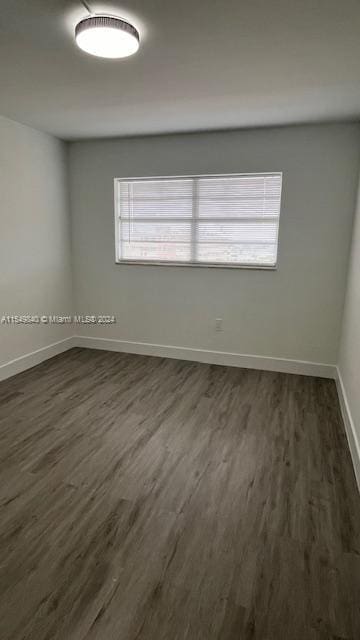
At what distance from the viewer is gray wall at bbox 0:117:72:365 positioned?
3561 mm

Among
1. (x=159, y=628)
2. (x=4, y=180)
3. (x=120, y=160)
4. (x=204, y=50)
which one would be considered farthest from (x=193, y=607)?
(x=120, y=160)

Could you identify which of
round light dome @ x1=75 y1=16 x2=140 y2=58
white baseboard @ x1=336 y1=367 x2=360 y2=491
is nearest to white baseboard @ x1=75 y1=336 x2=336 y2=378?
white baseboard @ x1=336 y1=367 x2=360 y2=491

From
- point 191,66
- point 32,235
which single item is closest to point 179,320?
point 32,235

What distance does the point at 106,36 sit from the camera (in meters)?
1.77

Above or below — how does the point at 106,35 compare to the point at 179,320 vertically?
above

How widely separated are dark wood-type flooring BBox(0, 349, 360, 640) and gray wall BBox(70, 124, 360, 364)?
920 mm

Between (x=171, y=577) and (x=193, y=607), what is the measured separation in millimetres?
159

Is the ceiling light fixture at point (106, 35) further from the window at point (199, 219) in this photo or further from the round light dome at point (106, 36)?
the window at point (199, 219)

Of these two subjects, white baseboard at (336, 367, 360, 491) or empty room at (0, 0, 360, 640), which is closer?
empty room at (0, 0, 360, 640)

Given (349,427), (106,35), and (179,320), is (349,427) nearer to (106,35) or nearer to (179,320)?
(179,320)

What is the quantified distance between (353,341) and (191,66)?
224 centimetres

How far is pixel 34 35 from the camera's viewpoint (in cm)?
188

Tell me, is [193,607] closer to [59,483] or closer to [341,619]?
[341,619]

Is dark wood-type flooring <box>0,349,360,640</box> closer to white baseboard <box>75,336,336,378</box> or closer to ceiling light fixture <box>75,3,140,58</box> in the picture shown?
white baseboard <box>75,336,336,378</box>
